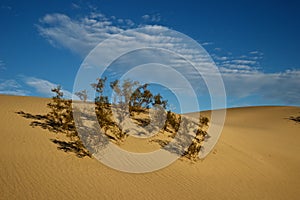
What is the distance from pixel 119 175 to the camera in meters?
10.0

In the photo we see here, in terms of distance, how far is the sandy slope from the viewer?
8.19 m

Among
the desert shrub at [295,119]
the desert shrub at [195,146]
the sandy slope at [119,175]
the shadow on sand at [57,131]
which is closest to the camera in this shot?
the sandy slope at [119,175]

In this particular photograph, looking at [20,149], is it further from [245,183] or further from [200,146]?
[245,183]

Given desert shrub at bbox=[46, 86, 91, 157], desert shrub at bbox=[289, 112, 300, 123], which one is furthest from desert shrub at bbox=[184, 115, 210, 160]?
desert shrub at bbox=[289, 112, 300, 123]

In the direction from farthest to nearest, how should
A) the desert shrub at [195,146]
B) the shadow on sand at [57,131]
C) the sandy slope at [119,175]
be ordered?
the desert shrub at [195,146] → the shadow on sand at [57,131] → the sandy slope at [119,175]

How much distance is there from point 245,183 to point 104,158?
7729 mm

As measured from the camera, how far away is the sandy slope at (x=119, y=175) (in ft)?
26.9

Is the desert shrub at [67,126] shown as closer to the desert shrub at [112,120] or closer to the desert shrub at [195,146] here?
the desert shrub at [112,120]

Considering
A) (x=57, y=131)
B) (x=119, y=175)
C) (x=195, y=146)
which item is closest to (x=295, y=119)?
(x=195, y=146)

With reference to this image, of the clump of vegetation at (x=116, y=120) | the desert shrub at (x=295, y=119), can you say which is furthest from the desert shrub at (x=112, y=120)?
the desert shrub at (x=295, y=119)

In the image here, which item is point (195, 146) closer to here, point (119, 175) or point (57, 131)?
point (119, 175)

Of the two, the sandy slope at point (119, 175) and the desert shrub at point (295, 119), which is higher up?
the desert shrub at point (295, 119)

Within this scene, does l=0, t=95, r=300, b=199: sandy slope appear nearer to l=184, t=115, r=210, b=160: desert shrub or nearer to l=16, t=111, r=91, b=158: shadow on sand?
l=16, t=111, r=91, b=158: shadow on sand

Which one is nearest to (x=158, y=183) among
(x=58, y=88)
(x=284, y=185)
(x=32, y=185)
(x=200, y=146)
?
(x=32, y=185)
